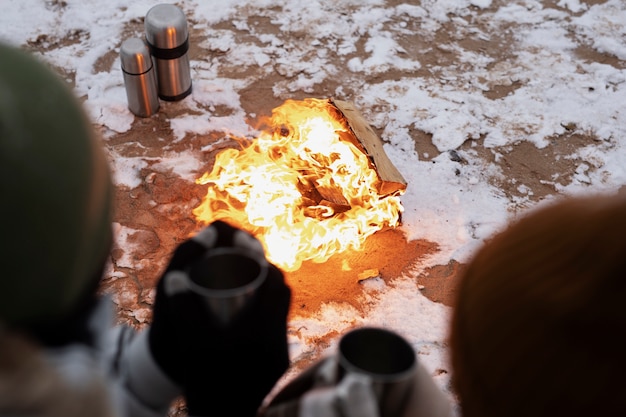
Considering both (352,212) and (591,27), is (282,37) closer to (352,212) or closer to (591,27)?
(352,212)

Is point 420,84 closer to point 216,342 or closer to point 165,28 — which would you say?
point 165,28

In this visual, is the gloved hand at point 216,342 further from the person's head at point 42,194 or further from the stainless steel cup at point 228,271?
the person's head at point 42,194

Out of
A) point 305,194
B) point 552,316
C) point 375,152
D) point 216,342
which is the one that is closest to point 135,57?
point 305,194

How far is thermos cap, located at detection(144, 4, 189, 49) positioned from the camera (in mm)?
4043

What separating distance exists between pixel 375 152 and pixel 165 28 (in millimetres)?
1758

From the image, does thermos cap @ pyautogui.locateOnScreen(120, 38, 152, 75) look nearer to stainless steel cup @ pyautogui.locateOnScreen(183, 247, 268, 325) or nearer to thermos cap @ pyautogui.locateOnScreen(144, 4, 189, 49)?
thermos cap @ pyautogui.locateOnScreen(144, 4, 189, 49)

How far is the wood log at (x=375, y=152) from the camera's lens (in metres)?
3.34

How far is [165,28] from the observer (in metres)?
4.04

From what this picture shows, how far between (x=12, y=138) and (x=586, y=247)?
3.14ft

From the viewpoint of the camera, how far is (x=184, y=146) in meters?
4.09

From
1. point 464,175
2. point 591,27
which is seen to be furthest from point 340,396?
point 591,27

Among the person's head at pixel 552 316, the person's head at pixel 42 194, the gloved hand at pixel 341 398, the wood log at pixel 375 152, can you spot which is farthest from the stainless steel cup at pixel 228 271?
the wood log at pixel 375 152

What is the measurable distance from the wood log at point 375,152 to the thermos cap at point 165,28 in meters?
1.24

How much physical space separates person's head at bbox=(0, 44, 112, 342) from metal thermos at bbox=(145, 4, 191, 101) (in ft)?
10.4
